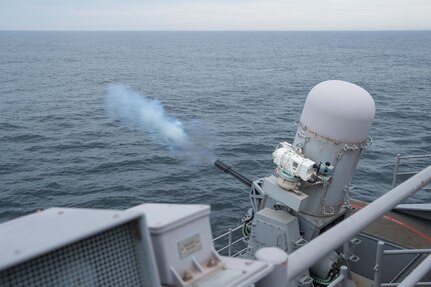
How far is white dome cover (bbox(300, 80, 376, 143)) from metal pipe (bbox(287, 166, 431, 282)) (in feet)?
14.0

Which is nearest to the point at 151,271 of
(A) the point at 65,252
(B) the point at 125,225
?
(B) the point at 125,225

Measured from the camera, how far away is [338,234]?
77.7 inches

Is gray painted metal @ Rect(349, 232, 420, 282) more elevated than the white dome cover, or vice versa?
the white dome cover

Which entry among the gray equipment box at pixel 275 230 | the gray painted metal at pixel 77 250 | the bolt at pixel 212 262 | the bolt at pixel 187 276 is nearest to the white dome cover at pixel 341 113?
the gray equipment box at pixel 275 230

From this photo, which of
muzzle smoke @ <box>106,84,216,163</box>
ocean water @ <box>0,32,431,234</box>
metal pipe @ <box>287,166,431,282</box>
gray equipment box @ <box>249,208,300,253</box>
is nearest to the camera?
metal pipe @ <box>287,166,431,282</box>

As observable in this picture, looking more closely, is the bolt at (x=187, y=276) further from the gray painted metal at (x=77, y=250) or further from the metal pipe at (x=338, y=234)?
the metal pipe at (x=338, y=234)

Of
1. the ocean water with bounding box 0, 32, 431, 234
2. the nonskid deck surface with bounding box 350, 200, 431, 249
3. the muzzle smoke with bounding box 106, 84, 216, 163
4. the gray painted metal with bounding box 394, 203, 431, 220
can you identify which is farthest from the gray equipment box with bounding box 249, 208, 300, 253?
the muzzle smoke with bounding box 106, 84, 216, 163

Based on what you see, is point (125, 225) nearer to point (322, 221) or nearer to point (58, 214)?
point (58, 214)

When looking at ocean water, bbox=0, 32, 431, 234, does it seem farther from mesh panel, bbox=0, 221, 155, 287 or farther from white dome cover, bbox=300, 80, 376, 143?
mesh panel, bbox=0, 221, 155, 287

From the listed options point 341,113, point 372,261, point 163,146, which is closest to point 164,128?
point 163,146

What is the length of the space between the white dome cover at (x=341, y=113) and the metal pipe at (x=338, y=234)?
4.28 m

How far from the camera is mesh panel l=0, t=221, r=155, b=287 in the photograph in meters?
1.57

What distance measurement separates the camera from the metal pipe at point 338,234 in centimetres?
180

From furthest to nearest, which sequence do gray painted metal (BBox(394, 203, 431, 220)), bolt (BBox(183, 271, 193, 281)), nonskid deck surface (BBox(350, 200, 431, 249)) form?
gray painted metal (BBox(394, 203, 431, 220))
nonskid deck surface (BBox(350, 200, 431, 249))
bolt (BBox(183, 271, 193, 281))
